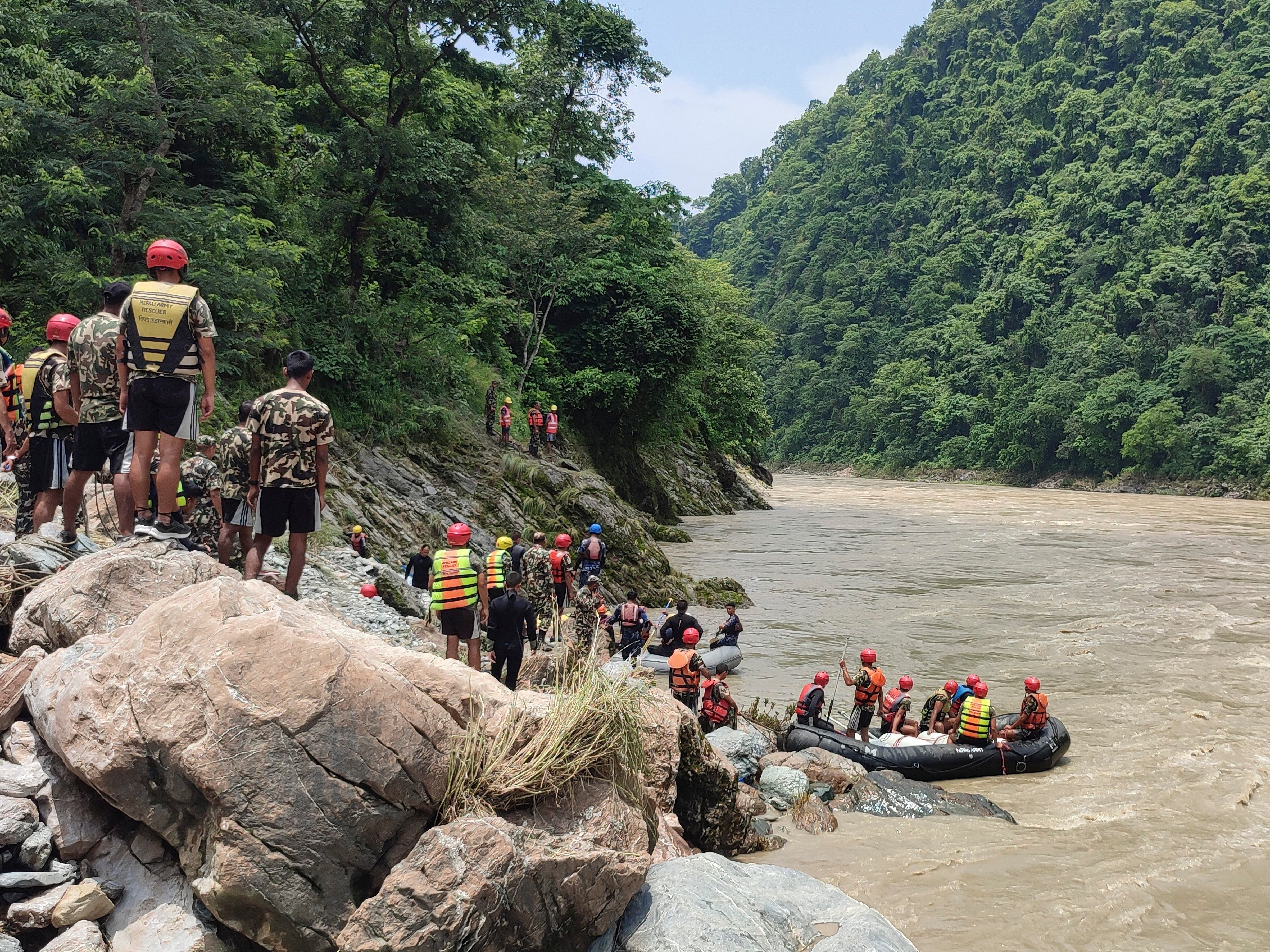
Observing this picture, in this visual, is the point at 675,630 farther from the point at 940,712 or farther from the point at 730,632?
the point at 940,712

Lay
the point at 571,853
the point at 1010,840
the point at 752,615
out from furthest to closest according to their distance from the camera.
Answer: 1. the point at 752,615
2. the point at 1010,840
3. the point at 571,853

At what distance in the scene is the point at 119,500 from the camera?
18.9 ft

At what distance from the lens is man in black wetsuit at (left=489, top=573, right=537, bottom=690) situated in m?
8.12

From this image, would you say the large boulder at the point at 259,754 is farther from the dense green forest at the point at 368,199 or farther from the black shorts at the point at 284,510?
the dense green forest at the point at 368,199

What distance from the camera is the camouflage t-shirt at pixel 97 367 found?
5754 mm

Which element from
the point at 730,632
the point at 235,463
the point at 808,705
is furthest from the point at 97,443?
the point at 730,632

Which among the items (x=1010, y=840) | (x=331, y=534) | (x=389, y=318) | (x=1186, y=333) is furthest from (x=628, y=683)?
(x=1186, y=333)

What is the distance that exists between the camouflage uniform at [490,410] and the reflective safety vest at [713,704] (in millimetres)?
13762

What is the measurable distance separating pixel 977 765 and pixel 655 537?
16424mm

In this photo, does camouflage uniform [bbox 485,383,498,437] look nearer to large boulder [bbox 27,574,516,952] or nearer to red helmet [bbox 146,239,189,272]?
red helmet [bbox 146,239,189,272]

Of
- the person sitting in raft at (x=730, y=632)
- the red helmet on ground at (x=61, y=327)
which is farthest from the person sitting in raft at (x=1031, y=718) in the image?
the red helmet on ground at (x=61, y=327)

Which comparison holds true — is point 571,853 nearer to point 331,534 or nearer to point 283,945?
point 283,945

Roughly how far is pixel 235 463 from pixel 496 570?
3454 mm

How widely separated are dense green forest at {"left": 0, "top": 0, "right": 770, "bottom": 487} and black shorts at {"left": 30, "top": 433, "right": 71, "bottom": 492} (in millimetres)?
6842
